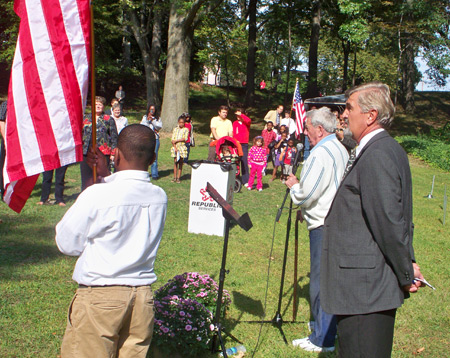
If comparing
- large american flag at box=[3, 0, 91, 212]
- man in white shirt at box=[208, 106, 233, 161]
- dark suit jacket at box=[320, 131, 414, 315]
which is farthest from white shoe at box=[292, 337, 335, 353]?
man in white shirt at box=[208, 106, 233, 161]

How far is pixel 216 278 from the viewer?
617 cm

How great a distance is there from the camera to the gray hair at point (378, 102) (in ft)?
9.14

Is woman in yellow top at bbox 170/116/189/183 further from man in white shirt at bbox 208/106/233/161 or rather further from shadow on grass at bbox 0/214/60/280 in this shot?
shadow on grass at bbox 0/214/60/280

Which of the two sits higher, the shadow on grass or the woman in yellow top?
the woman in yellow top

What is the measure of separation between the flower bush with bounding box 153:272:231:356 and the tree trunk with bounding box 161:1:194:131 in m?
17.4

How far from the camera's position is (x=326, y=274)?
2871 mm

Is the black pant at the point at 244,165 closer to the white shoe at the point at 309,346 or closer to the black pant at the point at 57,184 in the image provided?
the black pant at the point at 57,184

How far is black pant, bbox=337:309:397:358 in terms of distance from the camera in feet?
8.93

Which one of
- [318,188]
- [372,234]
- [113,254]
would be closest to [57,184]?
[318,188]

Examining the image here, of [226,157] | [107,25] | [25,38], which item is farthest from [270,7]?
[25,38]

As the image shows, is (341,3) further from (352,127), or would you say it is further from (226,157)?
(352,127)

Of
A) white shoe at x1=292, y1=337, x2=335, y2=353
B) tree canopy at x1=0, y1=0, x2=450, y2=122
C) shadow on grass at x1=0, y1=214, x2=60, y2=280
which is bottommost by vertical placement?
white shoe at x1=292, y1=337, x2=335, y2=353

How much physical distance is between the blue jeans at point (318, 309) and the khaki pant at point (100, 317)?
6.91 feet

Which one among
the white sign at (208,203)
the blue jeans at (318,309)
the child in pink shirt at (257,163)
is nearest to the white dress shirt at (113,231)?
the blue jeans at (318,309)
